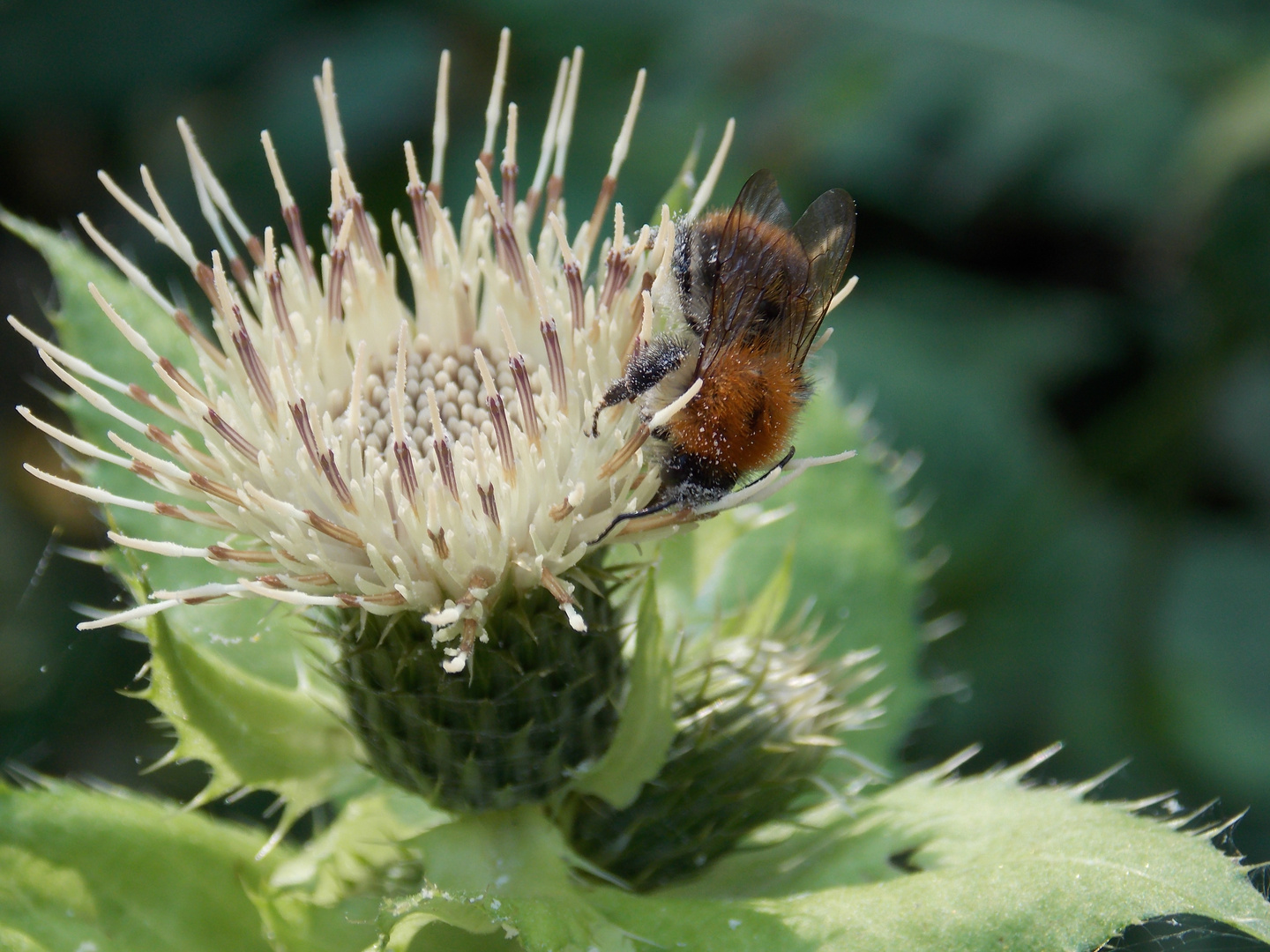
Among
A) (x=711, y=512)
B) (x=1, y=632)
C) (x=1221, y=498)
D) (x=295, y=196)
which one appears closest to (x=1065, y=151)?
(x=1221, y=498)

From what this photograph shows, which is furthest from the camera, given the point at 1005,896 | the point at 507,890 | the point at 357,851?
the point at 357,851

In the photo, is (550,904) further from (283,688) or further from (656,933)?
(283,688)

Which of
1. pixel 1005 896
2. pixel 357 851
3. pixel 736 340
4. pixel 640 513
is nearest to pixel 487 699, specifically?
pixel 640 513

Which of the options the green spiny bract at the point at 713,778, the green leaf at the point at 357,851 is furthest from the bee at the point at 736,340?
the green leaf at the point at 357,851

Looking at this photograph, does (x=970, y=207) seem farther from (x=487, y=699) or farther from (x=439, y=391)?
(x=487, y=699)

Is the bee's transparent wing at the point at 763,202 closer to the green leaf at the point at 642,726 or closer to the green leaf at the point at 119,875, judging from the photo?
the green leaf at the point at 642,726
